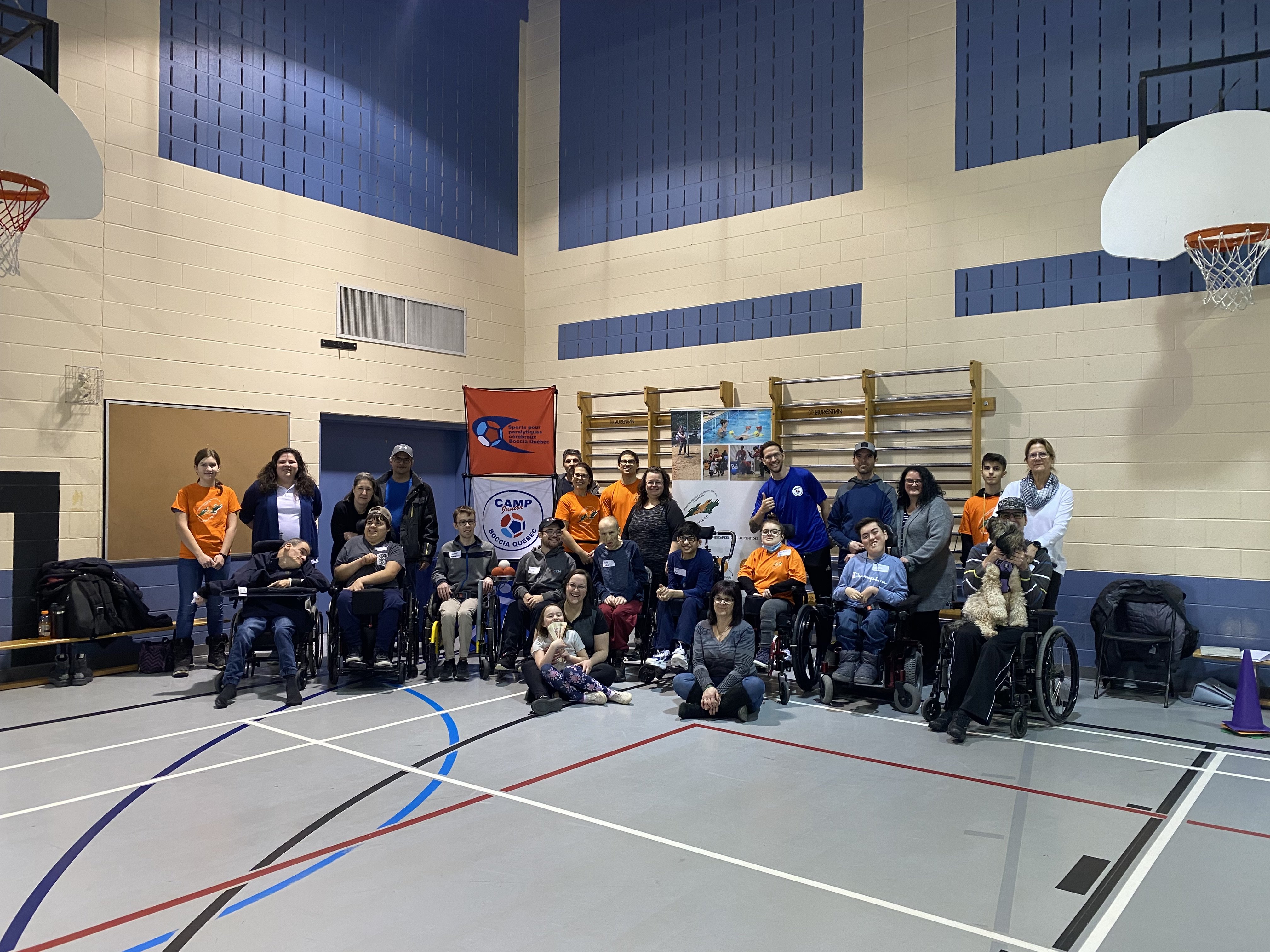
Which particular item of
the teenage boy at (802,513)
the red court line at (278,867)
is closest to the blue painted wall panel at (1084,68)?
the teenage boy at (802,513)

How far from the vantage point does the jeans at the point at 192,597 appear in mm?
6059

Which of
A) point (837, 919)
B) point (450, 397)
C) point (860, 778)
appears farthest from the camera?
point (450, 397)

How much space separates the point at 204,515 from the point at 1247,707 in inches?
257

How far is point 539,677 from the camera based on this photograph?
5129mm

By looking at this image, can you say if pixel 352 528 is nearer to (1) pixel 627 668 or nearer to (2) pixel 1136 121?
(1) pixel 627 668

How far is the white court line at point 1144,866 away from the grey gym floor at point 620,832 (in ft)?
0.05

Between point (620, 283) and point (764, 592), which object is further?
point (620, 283)

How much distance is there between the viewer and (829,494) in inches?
283

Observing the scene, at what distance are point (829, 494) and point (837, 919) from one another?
489 cm

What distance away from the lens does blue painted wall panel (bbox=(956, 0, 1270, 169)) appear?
224 inches

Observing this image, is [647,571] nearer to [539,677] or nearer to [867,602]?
[539,677]

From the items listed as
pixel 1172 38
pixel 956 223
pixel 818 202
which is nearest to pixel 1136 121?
pixel 1172 38

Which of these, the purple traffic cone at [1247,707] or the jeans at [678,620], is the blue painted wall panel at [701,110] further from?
the purple traffic cone at [1247,707]

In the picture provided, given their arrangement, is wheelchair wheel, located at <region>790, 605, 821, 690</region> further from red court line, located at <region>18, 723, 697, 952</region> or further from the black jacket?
the black jacket
